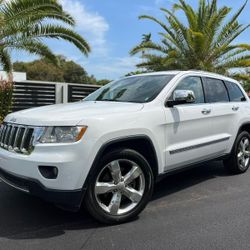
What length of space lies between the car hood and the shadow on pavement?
1.12 m

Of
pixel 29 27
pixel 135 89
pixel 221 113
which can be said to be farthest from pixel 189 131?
pixel 29 27

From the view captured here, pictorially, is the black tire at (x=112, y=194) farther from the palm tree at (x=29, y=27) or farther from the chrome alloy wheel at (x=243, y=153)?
the palm tree at (x=29, y=27)

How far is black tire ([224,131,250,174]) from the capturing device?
6.53m

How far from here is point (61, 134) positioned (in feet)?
12.9

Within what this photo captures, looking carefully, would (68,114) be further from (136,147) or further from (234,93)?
(234,93)

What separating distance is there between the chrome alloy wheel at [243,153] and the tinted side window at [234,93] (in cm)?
72

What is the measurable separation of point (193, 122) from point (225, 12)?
12.4 meters

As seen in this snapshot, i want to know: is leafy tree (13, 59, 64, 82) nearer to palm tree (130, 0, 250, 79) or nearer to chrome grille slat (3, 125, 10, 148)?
palm tree (130, 0, 250, 79)

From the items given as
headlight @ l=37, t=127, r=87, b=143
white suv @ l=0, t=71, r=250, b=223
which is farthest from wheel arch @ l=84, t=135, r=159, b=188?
headlight @ l=37, t=127, r=87, b=143

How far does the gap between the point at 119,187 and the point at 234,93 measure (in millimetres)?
3451

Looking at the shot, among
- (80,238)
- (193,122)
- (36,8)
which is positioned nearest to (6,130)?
(80,238)

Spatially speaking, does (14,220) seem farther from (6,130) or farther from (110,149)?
(110,149)

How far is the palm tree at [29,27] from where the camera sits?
12.0m

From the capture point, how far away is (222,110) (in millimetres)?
6074
